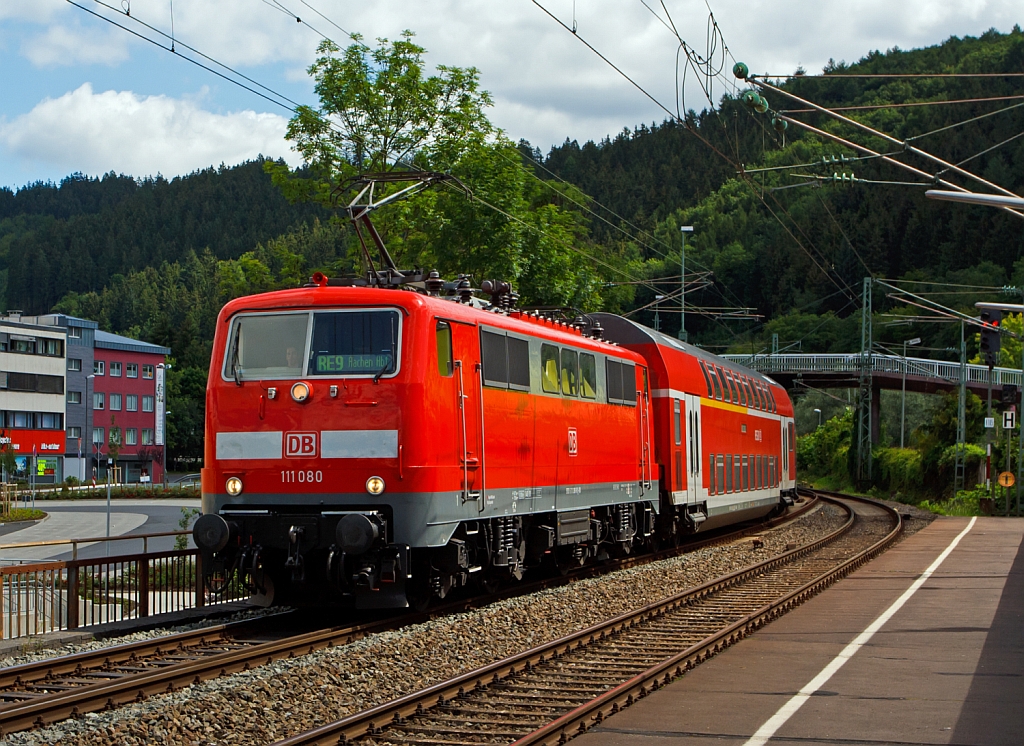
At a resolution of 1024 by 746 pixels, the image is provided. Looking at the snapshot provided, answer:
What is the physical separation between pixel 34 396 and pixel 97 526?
4981 cm

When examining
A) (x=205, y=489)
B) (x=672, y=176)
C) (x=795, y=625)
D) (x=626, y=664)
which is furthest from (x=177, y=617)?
(x=672, y=176)

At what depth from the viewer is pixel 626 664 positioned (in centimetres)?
1128

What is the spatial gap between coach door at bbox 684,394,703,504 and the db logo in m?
11.8

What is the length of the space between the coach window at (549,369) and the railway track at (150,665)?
3.58m

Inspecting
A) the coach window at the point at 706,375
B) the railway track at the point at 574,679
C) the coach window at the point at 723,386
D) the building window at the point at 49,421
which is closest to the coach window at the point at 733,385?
the coach window at the point at 723,386

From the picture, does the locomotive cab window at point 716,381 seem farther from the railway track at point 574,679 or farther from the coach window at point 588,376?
the railway track at point 574,679

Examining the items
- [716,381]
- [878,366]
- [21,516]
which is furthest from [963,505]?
[21,516]

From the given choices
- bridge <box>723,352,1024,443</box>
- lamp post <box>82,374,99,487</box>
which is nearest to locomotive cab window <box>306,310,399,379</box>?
bridge <box>723,352,1024,443</box>

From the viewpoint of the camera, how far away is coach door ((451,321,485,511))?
1389 centimetres

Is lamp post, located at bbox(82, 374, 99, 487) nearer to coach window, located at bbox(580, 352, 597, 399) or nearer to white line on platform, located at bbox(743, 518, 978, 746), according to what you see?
coach window, located at bbox(580, 352, 597, 399)

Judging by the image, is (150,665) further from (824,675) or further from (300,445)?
(824,675)

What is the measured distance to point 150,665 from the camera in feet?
36.3

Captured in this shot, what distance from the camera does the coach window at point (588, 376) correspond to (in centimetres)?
1795

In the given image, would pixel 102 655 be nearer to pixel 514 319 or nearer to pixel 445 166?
pixel 514 319
